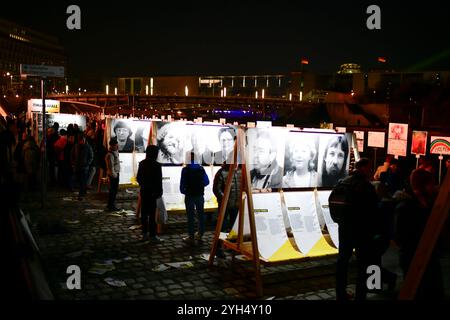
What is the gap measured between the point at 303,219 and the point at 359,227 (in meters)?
2.29

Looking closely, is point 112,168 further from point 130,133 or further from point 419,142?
Answer: point 419,142

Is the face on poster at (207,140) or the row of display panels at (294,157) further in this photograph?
the face on poster at (207,140)

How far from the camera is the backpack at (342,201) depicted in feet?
19.3

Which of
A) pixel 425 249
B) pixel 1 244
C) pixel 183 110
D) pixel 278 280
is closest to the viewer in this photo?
pixel 1 244

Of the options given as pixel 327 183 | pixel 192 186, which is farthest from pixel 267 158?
pixel 192 186

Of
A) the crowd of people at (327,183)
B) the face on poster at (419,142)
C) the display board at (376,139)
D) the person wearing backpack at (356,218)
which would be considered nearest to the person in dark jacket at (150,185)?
the crowd of people at (327,183)

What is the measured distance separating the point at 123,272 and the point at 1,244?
4526mm

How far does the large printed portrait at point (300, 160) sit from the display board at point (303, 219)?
0.22m

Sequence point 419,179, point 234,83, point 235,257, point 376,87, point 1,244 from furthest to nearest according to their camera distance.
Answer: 1. point 234,83
2. point 376,87
3. point 235,257
4. point 419,179
5. point 1,244

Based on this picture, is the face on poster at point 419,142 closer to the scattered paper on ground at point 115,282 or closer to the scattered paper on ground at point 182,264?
the scattered paper on ground at point 182,264

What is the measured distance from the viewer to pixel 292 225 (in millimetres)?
7934

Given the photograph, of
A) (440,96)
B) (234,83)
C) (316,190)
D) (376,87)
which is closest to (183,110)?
(234,83)
